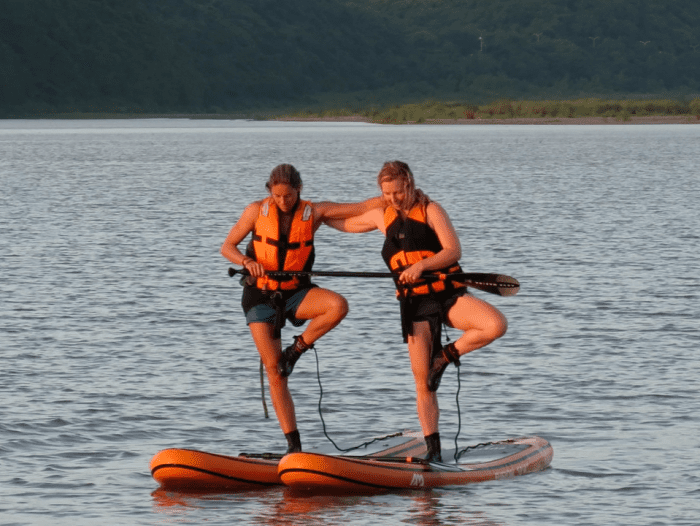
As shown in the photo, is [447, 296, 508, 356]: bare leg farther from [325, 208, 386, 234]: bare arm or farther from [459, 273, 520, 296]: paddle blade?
[325, 208, 386, 234]: bare arm

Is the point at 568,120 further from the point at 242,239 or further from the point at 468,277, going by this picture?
the point at 242,239

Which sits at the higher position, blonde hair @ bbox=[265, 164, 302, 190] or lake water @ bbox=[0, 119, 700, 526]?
blonde hair @ bbox=[265, 164, 302, 190]

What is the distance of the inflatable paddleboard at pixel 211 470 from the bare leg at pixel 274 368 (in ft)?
1.14

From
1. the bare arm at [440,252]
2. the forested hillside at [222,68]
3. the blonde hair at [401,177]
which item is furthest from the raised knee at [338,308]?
the forested hillside at [222,68]

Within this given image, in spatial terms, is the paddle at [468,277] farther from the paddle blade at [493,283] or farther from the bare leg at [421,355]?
the bare leg at [421,355]

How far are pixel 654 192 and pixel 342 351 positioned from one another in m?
34.4

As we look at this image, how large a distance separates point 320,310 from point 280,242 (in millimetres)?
595

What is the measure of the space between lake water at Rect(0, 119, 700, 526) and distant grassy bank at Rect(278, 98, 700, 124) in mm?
90608

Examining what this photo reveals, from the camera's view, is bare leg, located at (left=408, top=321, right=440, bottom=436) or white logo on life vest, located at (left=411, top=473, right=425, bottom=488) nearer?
bare leg, located at (left=408, top=321, right=440, bottom=436)

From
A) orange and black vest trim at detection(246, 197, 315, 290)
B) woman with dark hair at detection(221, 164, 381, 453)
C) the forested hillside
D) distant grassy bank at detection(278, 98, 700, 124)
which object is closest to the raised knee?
woman with dark hair at detection(221, 164, 381, 453)

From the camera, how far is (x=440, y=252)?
10141mm

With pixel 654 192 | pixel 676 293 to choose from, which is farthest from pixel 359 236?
pixel 654 192

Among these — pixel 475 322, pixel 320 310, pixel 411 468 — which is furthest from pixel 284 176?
pixel 411 468

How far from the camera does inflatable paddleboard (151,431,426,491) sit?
1046 cm
